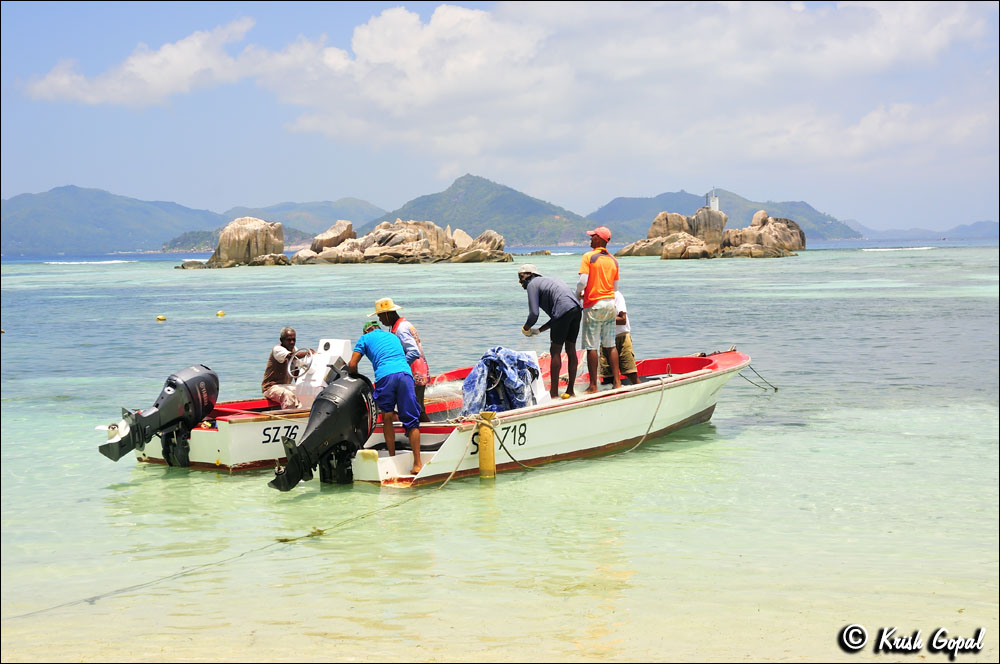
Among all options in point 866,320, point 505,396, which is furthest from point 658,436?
point 866,320

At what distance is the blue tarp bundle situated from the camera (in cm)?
1162

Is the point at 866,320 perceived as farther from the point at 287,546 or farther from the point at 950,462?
the point at 287,546

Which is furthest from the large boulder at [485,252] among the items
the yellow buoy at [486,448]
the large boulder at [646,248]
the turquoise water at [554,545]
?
the yellow buoy at [486,448]

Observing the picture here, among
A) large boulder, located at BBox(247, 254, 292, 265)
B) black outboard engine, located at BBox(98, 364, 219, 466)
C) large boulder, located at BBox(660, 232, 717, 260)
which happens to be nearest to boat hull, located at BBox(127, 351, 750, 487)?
black outboard engine, located at BBox(98, 364, 219, 466)

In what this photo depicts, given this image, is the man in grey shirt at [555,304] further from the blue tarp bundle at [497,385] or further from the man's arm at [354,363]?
the man's arm at [354,363]

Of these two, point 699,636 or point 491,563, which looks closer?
point 699,636

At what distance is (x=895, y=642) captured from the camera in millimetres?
5875

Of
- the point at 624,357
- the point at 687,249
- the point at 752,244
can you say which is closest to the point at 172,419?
the point at 624,357

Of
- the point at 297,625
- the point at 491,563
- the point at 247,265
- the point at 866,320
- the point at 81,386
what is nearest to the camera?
the point at 297,625

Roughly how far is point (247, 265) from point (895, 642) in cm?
11564

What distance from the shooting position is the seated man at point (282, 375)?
478 inches

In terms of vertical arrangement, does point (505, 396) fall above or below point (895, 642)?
above

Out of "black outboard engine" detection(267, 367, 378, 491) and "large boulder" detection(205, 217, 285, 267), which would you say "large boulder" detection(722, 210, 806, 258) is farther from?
"black outboard engine" detection(267, 367, 378, 491)

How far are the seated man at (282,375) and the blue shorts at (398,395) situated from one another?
7.19 feet
